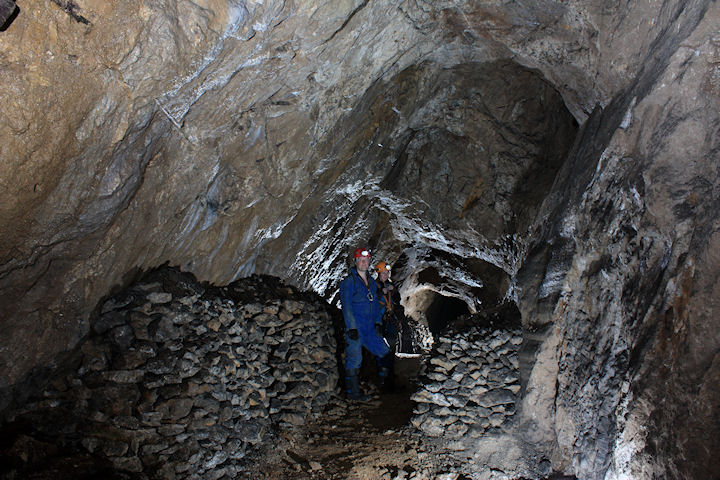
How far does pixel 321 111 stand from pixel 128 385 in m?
3.60

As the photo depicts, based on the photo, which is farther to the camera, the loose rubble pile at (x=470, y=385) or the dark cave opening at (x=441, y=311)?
the dark cave opening at (x=441, y=311)

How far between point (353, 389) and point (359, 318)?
95 cm

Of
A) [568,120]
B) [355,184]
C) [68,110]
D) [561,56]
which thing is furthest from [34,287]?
[568,120]

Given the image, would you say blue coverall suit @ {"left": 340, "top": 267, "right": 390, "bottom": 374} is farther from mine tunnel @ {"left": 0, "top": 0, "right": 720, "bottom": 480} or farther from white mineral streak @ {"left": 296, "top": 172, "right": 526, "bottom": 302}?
white mineral streak @ {"left": 296, "top": 172, "right": 526, "bottom": 302}

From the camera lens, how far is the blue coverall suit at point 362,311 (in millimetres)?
5891

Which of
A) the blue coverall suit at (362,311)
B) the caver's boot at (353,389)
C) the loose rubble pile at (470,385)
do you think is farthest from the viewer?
the blue coverall suit at (362,311)

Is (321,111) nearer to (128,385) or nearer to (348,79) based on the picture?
(348,79)

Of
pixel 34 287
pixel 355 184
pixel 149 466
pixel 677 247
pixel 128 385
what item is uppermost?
pixel 355 184

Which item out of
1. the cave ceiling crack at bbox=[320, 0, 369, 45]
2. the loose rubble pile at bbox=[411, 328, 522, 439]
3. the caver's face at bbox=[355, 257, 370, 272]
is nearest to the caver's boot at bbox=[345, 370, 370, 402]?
the loose rubble pile at bbox=[411, 328, 522, 439]

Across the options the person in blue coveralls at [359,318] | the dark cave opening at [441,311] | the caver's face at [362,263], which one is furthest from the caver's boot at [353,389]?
the dark cave opening at [441,311]

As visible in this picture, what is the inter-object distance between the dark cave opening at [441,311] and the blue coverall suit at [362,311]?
9.99 m

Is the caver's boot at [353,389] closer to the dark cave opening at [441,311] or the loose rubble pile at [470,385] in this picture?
the loose rubble pile at [470,385]

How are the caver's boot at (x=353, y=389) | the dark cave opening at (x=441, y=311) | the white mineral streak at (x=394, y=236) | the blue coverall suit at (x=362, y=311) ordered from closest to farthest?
the caver's boot at (x=353, y=389), the blue coverall suit at (x=362, y=311), the white mineral streak at (x=394, y=236), the dark cave opening at (x=441, y=311)

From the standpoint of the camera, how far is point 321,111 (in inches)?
210
